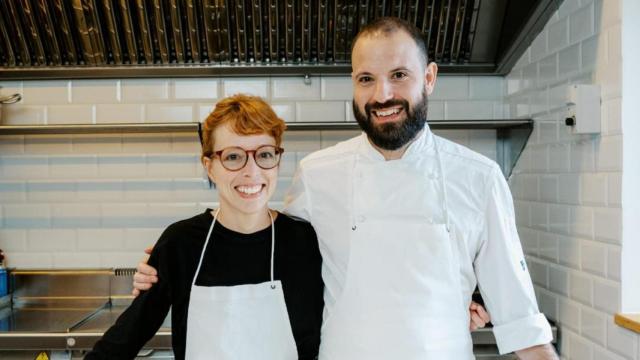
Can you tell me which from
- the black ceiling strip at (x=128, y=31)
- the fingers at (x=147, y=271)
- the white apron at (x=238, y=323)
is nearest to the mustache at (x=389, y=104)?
the white apron at (x=238, y=323)

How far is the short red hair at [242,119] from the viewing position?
1.43 m

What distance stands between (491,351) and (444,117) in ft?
3.60

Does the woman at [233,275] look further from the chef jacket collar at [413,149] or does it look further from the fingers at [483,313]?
the fingers at [483,313]

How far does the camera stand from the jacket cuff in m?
1.45

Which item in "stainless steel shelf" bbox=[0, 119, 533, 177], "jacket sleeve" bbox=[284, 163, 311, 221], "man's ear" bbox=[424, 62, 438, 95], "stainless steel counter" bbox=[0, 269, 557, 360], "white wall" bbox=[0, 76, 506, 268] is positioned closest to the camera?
"man's ear" bbox=[424, 62, 438, 95]

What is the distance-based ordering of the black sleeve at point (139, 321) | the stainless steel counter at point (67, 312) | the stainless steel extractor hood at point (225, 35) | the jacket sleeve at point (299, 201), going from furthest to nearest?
the stainless steel extractor hood at point (225, 35)
the stainless steel counter at point (67, 312)
the jacket sleeve at point (299, 201)
the black sleeve at point (139, 321)

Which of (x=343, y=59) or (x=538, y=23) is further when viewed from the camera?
(x=343, y=59)

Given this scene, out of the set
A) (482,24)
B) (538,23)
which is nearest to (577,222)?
(538,23)

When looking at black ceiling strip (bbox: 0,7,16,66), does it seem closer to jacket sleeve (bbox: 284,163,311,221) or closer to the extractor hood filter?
the extractor hood filter

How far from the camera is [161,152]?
2553mm

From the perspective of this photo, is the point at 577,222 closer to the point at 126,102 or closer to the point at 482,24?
the point at 482,24

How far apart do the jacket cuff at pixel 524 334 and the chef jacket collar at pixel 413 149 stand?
553mm

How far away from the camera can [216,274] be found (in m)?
1.48

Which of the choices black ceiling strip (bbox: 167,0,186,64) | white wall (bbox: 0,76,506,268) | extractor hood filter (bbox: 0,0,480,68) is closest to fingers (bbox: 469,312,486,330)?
white wall (bbox: 0,76,506,268)
